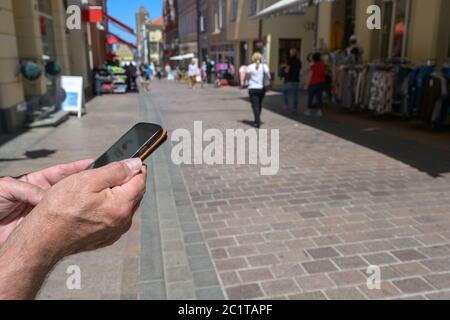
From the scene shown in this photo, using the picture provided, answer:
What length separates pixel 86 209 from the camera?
1.11m

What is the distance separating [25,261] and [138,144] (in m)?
0.53

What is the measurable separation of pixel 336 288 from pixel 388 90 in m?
8.06

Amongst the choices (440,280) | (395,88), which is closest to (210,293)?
(440,280)

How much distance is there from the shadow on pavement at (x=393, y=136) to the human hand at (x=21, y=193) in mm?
5471

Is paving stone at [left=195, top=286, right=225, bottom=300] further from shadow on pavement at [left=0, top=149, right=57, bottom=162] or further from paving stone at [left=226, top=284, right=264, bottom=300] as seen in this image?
shadow on pavement at [left=0, top=149, right=57, bottom=162]

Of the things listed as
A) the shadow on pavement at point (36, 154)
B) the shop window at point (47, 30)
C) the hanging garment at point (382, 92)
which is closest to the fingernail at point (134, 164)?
the shadow on pavement at point (36, 154)

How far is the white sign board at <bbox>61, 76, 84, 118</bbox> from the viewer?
39.4 ft

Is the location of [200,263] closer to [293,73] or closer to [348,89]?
[348,89]

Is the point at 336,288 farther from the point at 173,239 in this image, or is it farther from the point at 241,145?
the point at 241,145

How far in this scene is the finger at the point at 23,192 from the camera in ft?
4.28

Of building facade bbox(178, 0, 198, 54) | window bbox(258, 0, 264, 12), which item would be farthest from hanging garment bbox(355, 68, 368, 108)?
building facade bbox(178, 0, 198, 54)

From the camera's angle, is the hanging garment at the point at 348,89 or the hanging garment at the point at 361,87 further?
the hanging garment at the point at 348,89

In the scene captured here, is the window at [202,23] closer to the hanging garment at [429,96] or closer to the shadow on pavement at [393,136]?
the shadow on pavement at [393,136]

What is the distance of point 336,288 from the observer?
299 cm
